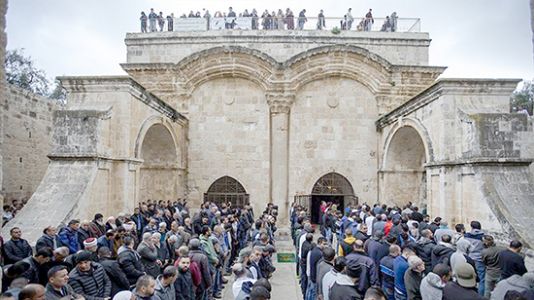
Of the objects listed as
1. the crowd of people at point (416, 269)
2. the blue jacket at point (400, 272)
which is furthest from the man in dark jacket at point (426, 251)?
the blue jacket at point (400, 272)

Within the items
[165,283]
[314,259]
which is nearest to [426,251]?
[314,259]

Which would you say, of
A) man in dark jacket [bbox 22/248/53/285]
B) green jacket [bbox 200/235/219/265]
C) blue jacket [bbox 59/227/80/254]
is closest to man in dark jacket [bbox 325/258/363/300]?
green jacket [bbox 200/235/219/265]

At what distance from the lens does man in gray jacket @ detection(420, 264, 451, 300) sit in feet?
15.0

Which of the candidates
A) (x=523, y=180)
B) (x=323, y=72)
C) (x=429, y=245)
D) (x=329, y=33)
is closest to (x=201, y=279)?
(x=429, y=245)

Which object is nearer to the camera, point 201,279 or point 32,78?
point 201,279

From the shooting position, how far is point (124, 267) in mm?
5543

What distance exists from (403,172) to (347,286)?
39.6 ft

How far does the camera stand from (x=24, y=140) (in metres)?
15.3

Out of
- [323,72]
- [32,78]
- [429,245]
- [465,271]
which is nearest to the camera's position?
[465,271]

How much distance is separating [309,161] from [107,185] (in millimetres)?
8130

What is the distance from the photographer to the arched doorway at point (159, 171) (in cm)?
1565

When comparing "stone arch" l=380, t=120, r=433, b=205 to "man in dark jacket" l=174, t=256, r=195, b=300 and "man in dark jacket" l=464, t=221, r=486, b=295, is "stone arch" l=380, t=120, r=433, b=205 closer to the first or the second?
"man in dark jacket" l=464, t=221, r=486, b=295

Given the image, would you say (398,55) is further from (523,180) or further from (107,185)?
(107,185)

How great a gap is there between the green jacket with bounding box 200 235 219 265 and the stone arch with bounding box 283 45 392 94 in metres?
9.95
